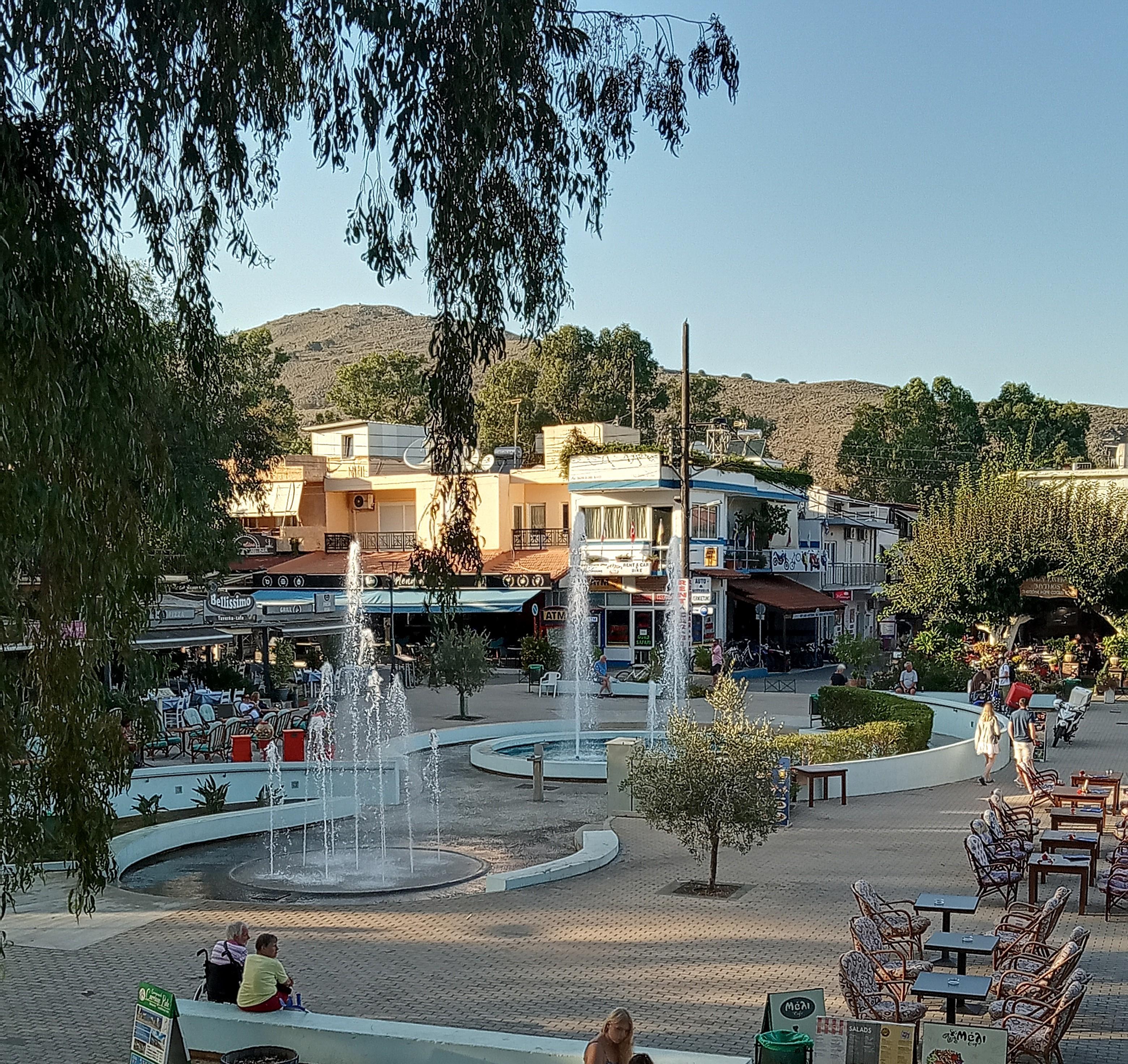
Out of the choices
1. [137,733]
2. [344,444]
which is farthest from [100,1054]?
[344,444]

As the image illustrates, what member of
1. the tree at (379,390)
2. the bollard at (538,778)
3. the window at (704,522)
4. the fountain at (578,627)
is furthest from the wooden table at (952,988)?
the tree at (379,390)

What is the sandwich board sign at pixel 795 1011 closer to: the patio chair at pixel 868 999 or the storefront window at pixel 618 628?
the patio chair at pixel 868 999

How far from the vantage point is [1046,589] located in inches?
1833

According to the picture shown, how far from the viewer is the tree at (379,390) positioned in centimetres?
8950

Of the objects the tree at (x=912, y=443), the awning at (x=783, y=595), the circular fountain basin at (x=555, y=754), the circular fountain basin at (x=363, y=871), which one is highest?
the tree at (x=912, y=443)

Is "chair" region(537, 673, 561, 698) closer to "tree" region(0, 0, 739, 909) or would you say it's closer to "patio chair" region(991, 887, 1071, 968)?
"patio chair" region(991, 887, 1071, 968)

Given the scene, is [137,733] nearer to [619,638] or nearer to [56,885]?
[56,885]

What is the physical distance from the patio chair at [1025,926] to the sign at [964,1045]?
114 inches

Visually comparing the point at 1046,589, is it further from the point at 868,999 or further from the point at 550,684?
the point at 868,999

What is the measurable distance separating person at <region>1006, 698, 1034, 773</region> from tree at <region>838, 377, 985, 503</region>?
62.8 metres

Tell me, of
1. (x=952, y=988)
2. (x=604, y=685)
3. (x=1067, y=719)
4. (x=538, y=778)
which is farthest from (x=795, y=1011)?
(x=604, y=685)

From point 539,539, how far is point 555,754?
25.3m

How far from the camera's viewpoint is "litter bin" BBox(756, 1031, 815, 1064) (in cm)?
758

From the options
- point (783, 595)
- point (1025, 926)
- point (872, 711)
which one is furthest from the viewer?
point (783, 595)
